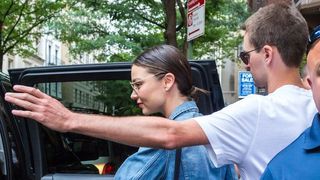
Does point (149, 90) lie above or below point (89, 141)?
above

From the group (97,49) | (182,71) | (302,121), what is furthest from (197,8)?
(97,49)

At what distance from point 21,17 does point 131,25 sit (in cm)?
530

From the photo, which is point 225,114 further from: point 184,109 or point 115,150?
point 115,150

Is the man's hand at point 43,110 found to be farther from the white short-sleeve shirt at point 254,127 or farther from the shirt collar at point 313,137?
the shirt collar at point 313,137

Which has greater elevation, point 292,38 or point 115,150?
point 292,38

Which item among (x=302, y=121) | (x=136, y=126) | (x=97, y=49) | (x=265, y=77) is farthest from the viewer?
(x=97, y=49)

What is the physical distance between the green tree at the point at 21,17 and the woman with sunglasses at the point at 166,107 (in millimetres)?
15378

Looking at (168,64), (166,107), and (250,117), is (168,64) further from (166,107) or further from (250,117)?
(250,117)

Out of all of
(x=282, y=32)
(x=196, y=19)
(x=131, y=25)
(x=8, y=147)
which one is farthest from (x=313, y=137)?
(x=131, y=25)

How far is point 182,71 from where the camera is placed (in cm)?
227

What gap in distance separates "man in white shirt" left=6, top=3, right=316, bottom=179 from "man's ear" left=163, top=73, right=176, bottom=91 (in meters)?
0.30

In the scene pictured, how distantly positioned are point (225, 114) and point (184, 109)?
1.27 feet

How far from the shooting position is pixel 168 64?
2.23 metres

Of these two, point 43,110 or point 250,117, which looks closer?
point 43,110
